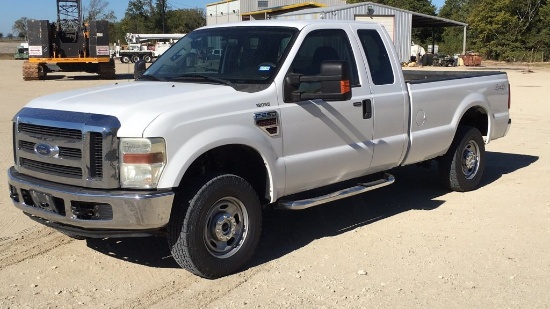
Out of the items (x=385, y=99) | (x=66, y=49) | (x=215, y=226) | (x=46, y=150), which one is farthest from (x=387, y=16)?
(x=46, y=150)

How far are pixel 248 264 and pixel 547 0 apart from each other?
63893mm

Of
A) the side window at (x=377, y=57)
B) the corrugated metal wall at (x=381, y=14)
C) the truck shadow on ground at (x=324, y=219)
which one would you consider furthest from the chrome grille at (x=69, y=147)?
the corrugated metal wall at (x=381, y=14)

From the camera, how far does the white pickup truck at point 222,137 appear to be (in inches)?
184

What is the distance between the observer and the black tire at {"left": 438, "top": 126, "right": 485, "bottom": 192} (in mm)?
7922

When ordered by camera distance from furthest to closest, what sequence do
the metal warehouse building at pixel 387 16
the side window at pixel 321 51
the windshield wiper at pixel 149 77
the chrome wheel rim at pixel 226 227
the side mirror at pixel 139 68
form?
the metal warehouse building at pixel 387 16, the side mirror at pixel 139 68, the windshield wiper at pixel 149 77, the side window at pixel 321 51, the chrome wheel rim at pixel 226 227

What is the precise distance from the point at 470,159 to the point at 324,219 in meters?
2.40

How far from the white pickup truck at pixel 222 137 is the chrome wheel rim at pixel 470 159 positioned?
115 centimetres

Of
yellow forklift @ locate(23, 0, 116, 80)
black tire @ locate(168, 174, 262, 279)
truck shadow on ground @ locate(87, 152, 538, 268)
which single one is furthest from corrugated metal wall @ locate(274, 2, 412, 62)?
black tire @ locate(168, 174, 262, 279)

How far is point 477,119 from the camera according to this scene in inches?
336

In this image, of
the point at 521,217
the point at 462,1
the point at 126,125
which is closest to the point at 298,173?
the point at 126,125

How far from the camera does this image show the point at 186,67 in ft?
20.2

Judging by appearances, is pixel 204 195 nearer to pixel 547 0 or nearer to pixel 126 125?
pixel 126 125

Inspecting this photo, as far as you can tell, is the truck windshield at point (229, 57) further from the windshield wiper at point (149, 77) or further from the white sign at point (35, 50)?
the white sign at point (35, 50)

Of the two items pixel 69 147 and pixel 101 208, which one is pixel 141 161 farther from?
pixel 69 147
